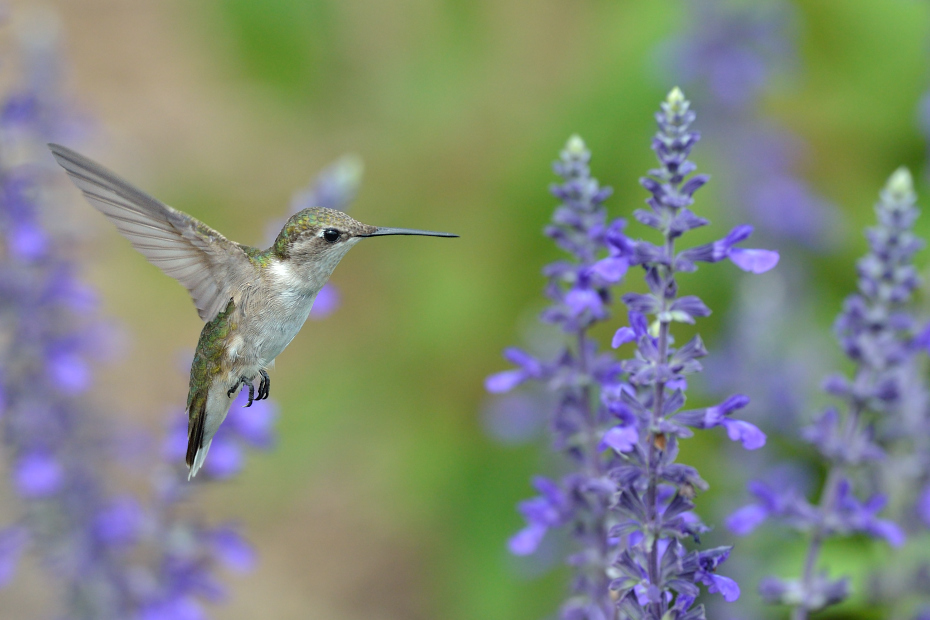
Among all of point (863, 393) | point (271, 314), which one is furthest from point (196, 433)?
point (863, 393)

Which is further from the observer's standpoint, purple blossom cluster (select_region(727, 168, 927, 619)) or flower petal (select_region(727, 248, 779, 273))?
purple blossom cluster (select_region(727, 168, 927, 619))

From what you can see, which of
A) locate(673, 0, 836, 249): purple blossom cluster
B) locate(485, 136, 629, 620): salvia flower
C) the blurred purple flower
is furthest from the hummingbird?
locate(673, 0, 836, 249): purple blossom cluster

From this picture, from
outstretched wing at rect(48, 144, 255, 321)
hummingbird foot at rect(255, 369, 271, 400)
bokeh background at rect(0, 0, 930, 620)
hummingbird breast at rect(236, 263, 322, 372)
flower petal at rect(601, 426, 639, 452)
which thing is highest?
bokeh background at rect(0, 0, 930, 620)

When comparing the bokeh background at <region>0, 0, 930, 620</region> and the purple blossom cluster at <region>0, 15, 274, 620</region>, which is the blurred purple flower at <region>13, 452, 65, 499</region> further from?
the bokeh background at <region>0, 0, 930, 620</region>

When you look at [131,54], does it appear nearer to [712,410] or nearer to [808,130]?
[808,130]

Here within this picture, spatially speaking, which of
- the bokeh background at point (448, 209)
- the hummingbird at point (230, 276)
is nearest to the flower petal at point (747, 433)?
the hummingbird at point (230, 276)

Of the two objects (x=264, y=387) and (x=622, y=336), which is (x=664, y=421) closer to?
(x=622, y=336)
